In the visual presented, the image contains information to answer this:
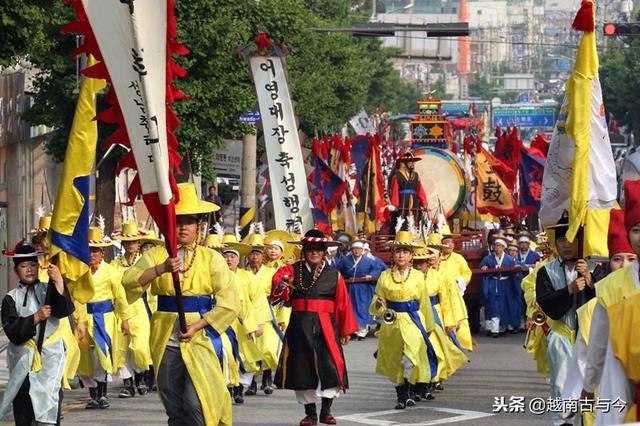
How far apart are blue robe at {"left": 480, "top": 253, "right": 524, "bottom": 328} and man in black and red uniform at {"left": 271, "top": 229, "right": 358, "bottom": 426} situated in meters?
11.8

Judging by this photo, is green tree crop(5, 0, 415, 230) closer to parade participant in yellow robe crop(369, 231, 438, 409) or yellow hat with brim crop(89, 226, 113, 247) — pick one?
yellow hat with brim crop(89, 226, 113, 247)

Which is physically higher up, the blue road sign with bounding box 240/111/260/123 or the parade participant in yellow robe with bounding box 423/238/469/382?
the blue road sign with bounding box 240/111/260/123

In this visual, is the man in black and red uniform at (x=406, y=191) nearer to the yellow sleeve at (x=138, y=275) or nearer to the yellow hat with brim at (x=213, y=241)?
the yellow hat with brim at (x=213, y=241)

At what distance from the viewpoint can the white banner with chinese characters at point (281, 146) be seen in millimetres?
21203

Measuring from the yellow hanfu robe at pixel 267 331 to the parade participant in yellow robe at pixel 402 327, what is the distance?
147 centimetres

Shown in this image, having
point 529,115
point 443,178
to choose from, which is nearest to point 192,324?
point 443,178

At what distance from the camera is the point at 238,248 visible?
18297 millimetres

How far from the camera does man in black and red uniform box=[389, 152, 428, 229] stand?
29609mm

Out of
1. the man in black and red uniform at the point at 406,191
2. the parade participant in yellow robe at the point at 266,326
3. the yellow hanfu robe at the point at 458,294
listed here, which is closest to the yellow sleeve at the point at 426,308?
the yellow hanfu robe at the point at 458,294

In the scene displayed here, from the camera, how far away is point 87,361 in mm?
17078

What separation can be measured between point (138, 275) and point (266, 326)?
6771 millimetres

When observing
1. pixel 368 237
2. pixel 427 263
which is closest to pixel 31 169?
pixel 368 237

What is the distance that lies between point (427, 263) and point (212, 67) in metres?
10.0

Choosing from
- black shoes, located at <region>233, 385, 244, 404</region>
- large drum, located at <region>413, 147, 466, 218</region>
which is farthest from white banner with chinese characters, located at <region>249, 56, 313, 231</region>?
large drum, located at <region>413, 147, 466, 218</region>
